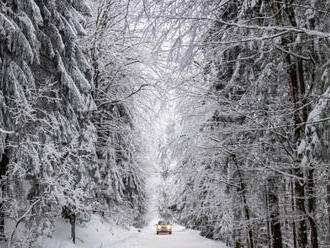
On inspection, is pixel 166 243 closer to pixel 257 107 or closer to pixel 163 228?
pixel 163 228

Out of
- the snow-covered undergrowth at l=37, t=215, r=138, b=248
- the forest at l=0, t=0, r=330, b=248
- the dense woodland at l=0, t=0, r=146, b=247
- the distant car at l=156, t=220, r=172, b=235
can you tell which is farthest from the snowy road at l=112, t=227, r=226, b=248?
the distant car at l=156, t=220, r=172, b=235

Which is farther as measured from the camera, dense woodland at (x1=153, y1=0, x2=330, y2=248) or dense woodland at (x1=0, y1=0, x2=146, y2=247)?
dense woodland at (x1=0, y1=0, x2=146, y2=247)

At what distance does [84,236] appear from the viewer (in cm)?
1334

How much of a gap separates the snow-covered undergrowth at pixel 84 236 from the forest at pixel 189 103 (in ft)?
1.88

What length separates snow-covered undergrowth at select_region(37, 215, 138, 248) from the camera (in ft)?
33.7

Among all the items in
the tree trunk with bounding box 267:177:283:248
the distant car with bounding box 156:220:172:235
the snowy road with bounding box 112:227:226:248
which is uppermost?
the tree trunk with bounding box 267:177:283:248

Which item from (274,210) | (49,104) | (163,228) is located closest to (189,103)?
(274,210)

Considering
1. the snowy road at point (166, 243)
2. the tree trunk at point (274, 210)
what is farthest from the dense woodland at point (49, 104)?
the tree trunk at point (274, 210)

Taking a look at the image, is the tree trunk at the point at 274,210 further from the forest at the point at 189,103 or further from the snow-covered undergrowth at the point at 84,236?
the snow-covered undergrowth at the point at 84,236

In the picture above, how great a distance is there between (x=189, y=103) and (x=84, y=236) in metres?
8.15

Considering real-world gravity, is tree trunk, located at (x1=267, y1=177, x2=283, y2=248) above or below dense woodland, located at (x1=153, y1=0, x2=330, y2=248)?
below

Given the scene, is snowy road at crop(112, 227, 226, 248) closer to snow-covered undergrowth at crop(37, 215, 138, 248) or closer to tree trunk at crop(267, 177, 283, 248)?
snow-covered undergrowth at crop(37, 215, 138, 248)

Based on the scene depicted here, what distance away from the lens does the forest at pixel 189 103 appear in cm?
388

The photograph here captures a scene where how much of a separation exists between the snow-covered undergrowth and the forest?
0.57 metres
